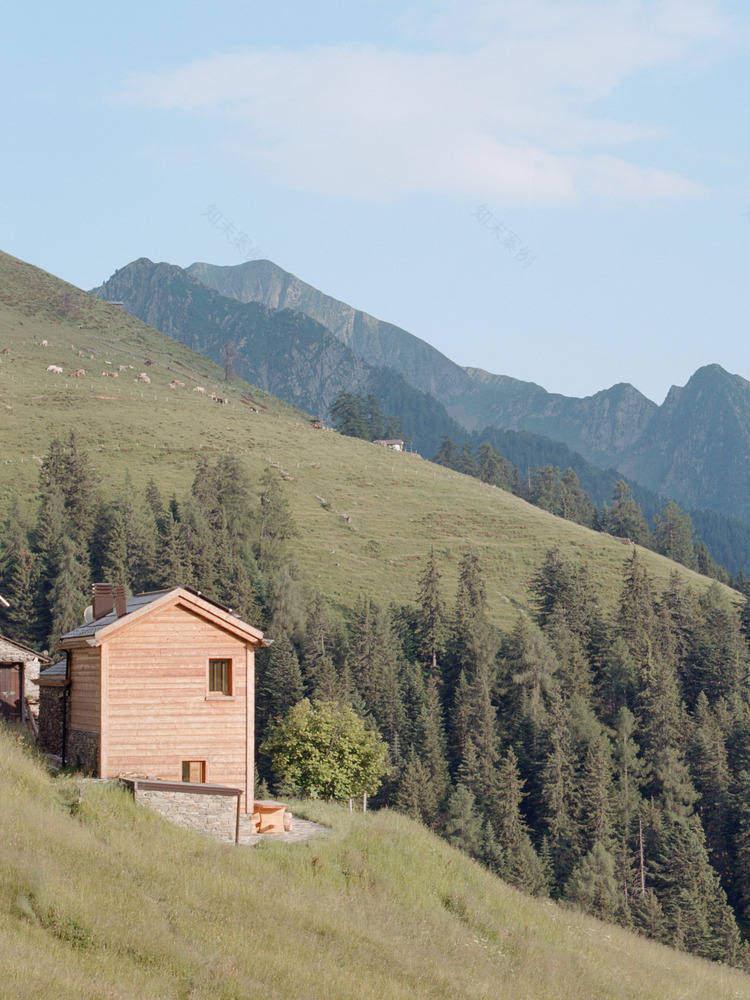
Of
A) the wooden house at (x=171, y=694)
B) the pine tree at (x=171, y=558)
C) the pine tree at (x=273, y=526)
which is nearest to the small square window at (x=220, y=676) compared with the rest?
the wooden house at (x=171, y=694)

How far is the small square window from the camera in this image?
2859 cm

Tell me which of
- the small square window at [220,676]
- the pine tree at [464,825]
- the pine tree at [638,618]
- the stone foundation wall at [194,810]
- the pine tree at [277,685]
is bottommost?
the pine tree at [464,825]

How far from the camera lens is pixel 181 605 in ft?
93.6

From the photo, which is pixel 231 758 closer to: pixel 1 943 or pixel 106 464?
pixel 1 943

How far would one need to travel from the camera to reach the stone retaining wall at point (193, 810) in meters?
25.2

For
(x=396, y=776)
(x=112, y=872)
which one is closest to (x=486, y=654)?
(x=396, y=776)

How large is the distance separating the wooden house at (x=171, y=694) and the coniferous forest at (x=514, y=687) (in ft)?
99.1

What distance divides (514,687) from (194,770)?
5763cm

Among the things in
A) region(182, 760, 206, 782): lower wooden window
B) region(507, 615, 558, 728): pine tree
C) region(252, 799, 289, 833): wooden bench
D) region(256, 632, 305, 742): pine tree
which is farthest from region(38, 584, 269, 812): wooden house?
region(507, 615, 558, 728): pine tree

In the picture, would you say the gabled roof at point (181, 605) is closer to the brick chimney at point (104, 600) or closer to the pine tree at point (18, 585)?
the brick chimney at point (104, 600)

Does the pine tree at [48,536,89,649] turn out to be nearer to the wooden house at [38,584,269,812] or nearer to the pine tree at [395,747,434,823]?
the pine tree at [395,747,434,823]

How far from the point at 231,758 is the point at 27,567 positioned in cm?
6404

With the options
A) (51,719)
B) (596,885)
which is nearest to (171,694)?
(51,719)

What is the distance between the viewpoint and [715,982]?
28.9m
